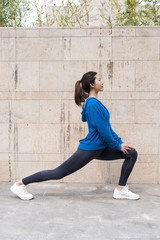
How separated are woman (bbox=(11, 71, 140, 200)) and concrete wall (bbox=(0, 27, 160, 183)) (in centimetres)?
77

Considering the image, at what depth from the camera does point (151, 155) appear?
15.2ft

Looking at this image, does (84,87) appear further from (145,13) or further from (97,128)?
(145,13)

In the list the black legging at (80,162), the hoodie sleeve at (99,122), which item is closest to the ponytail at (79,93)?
the hoodie sleeve at (99,122)

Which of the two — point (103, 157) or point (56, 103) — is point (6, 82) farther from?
point (103, 157)

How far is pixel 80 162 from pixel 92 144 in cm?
27

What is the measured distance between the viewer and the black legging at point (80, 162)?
3.74 meters

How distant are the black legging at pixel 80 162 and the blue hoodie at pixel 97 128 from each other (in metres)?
0.10

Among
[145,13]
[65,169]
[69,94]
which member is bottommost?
[65,169]

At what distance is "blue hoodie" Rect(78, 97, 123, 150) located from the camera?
12.0ft

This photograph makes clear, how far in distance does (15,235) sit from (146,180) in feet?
8.19

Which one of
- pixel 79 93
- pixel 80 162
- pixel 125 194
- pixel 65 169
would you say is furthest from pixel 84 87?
pixel 125 194

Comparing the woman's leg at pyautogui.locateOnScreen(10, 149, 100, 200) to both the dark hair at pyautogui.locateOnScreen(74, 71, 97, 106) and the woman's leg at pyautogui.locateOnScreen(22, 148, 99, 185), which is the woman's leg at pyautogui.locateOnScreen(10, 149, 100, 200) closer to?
the woman's leg at pyautogui.locateOnScreen(22, 148, 99, 185)

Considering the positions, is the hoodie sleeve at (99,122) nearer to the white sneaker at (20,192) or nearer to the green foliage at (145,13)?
the white sneaker at (20,192)

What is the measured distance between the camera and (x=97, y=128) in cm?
369
